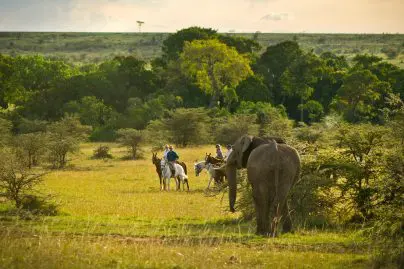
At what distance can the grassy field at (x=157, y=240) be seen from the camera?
10547 millimetres

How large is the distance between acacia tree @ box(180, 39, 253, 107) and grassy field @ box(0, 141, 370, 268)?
4509 cm

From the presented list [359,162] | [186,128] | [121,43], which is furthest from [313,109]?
[121,43]

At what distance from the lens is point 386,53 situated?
13450 centimetres

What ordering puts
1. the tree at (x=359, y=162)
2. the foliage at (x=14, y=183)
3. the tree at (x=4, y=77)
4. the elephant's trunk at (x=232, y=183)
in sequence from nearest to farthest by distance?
the elephant's trunk at (x=232, y=183), the tree at (x=359, y=162), the foliage at (x=14, y=183), the tree at (x=4, y=77)

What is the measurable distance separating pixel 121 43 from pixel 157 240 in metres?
167

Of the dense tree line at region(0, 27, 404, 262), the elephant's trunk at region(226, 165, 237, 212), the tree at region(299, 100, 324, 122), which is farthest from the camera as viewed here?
the tree at region(299, 100, 324, 122)

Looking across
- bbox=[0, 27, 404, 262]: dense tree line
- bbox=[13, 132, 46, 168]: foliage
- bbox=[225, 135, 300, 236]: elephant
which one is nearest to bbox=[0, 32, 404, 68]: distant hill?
bbox=[0, 27, 404, 262]: dense tree line

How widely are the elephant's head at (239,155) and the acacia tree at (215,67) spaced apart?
53.1 metres

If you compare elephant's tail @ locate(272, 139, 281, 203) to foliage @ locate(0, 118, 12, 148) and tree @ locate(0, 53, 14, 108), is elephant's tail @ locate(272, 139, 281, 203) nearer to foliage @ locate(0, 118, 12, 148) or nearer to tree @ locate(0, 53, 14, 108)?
foliage @ locate(0, 118, 12, 148)

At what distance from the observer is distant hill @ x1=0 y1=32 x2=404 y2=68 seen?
15435 cm

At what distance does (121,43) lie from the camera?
7003 inches

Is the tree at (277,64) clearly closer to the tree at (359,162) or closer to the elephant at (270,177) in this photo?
the tree at (359,162)

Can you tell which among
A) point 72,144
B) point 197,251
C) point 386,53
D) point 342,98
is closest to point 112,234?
point 197,251

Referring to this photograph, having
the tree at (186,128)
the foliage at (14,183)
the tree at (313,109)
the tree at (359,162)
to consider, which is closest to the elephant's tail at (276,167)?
the tree at (359,162)
